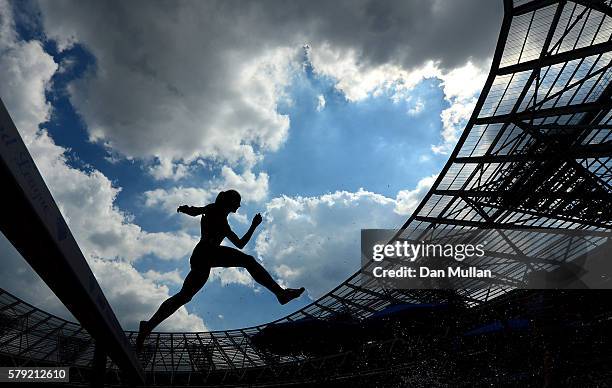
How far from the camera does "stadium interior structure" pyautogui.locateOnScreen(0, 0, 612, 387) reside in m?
11.8

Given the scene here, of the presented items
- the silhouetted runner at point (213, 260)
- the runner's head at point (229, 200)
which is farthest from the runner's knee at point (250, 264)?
the runner's head at point (229, 200)

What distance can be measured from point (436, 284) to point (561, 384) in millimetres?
9705

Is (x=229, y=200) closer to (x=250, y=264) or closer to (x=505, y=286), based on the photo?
(x=250, y=264)

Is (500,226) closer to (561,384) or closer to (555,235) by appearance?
(555,235)

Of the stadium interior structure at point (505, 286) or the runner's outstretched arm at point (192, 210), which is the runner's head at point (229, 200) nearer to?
the runner's outstretched arm at point (192, 210)

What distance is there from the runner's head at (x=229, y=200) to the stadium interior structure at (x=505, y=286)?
162cm

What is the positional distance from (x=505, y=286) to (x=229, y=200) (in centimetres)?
2323

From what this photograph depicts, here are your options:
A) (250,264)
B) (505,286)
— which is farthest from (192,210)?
(505,286)

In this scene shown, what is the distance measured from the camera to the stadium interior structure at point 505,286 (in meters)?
11.8

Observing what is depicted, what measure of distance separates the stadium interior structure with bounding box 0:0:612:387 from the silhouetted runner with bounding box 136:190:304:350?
2.40ft

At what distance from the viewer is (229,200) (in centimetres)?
389

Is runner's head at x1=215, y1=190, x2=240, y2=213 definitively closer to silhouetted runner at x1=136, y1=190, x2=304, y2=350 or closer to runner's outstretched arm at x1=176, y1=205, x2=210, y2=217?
silhouetted runner at x1=136, y1=190, x2=304, y2=350

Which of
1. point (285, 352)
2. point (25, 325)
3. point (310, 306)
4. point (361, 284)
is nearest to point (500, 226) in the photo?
point (361, 284)

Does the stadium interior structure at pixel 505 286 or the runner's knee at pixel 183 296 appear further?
the stadium interior structure at pixel 505 286
